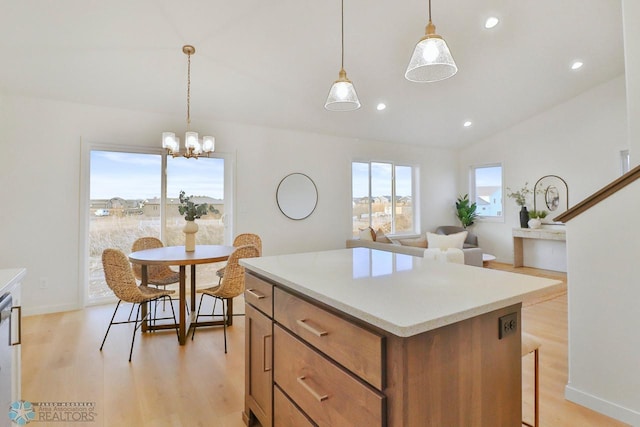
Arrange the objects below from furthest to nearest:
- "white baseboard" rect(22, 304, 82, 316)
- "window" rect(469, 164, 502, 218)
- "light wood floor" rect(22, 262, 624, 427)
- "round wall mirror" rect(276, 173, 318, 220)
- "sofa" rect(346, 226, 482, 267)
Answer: "window" rect(469, 164, 502, 218)
"round wall mirror" rect(276, 173, 318, 220)
"sofa" rect(346, 226, 482, 267)
"white baseboard" rect(22, 304, 82, 316)
"light wood floor" rect(22, 262, 624, 427)

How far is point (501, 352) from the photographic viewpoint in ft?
3.84

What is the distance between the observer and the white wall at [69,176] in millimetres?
3611

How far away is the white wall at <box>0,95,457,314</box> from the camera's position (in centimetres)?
361

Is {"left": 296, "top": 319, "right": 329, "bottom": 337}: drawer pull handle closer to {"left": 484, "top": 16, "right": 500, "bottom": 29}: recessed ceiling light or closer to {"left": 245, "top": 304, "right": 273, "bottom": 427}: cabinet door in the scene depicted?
{"left": 245, "top": 304, "right": 273, "bottom": 427}: cabinet door

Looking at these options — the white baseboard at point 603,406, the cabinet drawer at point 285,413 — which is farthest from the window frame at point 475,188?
the cabinet drawer at point 285,413

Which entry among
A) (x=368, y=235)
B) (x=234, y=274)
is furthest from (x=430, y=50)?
(x=368, y=235)

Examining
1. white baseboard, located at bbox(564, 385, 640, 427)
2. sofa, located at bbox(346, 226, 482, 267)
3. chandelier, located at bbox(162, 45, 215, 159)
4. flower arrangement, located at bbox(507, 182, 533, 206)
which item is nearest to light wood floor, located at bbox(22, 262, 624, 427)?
white baseboard, located at bbox(564, 385, 640, 427)

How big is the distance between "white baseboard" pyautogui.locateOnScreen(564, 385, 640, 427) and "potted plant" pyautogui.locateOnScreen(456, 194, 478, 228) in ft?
18.2

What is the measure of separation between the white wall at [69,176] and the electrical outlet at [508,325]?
4.14 m

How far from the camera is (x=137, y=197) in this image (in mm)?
4281

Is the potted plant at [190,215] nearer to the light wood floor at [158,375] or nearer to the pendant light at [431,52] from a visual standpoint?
the light wood floor at [158,375]

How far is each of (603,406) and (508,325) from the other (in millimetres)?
1381

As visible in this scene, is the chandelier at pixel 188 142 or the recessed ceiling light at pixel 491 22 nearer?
the chandelier at pixel 188 142

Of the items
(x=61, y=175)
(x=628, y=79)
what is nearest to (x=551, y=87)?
(x=628, y=79)
